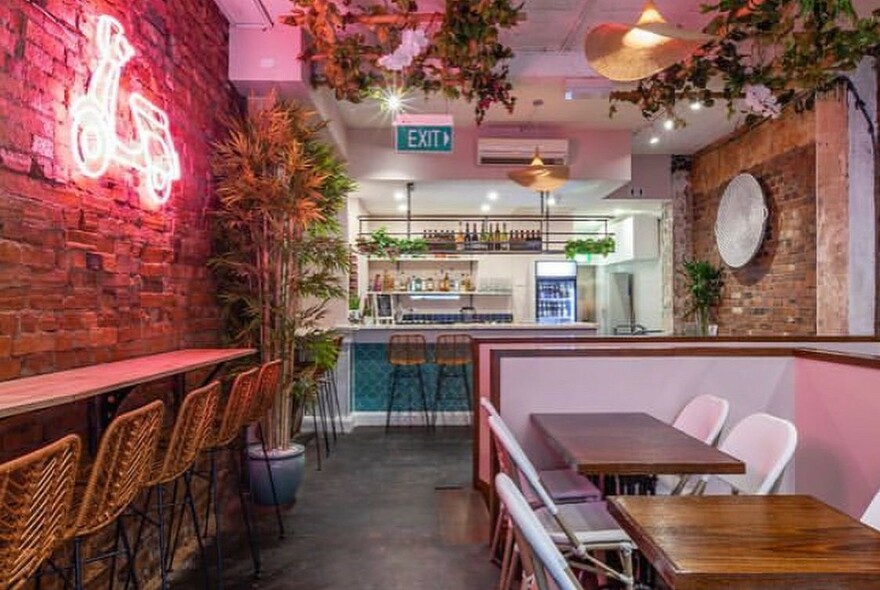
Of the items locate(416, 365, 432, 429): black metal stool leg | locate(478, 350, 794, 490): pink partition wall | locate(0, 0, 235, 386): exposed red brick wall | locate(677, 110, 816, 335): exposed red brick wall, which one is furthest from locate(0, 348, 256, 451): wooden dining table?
locate(677, 110, 816, 335): exposed red brick wall

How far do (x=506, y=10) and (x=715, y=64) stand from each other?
155cm

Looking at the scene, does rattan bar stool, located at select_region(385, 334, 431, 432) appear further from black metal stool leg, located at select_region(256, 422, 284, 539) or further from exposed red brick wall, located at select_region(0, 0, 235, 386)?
exposed red brick wall, located at select_region(0, 0, 235, 386)

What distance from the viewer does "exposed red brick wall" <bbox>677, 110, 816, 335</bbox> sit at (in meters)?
5.13

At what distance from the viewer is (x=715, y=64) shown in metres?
3.78

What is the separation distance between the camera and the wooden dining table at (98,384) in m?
1.60

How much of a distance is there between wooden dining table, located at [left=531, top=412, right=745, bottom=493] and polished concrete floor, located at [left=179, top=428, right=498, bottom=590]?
2.95ft

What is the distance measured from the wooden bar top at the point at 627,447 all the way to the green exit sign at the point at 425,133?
2918mm

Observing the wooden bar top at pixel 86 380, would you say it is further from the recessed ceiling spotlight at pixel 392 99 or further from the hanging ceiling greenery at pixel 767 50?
the hanging ceiling greenery at pixel 767 50

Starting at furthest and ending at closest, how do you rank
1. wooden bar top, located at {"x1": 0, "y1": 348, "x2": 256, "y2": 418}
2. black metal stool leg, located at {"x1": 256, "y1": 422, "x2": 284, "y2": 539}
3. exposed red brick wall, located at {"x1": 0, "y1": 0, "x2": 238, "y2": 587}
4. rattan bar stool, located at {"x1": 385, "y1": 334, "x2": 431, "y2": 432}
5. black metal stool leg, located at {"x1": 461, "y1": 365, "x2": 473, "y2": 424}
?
black metal stool leg, located at {"x1": 461, "y1": 365, "x2": 473, "y2": 424}, rattan bar stool, located at {"x1": 385, "y1": 334, "x2": 431, "y2": 432}, black metal stool leg, located at {"x1": 256, "y1": 422, "x2": 284, "y2": 539}, exposed red brick wall, located at {"x1": 0, "y1": 0, "x2": 238, "y2": 587}, wooden bar top, located at {"x1": 0, "y1": 348, "x2": 256, "y2": 418}

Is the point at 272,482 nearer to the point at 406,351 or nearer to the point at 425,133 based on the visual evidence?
the point at 406,351

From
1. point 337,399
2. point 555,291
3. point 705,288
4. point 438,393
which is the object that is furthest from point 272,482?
point 555,291

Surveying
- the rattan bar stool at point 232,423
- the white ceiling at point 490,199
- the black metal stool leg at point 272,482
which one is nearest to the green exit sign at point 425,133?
the white ceiling at point 490,199

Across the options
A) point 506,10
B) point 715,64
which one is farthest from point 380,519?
point 715,64

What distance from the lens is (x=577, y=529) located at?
7.54 ft
